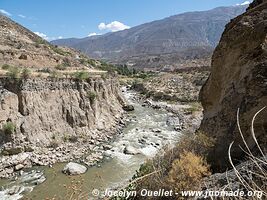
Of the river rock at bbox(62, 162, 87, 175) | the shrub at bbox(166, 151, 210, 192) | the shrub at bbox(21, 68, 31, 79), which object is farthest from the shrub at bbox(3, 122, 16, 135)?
the shrub at bbox(166, 151, 210, 192)

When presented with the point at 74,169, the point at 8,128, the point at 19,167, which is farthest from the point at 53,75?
the point at 74,169

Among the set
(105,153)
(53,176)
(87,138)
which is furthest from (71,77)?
(53,176)

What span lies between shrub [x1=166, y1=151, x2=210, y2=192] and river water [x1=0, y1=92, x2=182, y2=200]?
2.25 m

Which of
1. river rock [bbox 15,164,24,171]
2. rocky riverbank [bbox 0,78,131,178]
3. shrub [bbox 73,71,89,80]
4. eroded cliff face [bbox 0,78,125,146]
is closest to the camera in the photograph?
river rock [bbox 15,164,24,171]

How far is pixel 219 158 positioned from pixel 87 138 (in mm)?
16774

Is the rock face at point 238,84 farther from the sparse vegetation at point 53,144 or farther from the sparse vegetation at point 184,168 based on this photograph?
the sparse vegetation at point 53,144

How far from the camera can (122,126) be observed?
29609 millimetres

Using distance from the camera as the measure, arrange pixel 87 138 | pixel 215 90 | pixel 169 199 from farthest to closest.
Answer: pixel 87 138 → pixel 215 90 → pixel 169 199

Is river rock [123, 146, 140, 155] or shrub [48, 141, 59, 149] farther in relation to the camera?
shrub [48, 141, 59, 149]

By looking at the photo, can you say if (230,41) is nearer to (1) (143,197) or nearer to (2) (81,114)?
(1) (143,197)

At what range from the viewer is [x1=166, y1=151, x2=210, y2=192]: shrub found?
8.65 m

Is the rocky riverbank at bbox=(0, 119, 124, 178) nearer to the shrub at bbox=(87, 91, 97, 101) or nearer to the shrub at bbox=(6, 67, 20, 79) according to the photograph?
the shrub at bbox=(6, 67, 20, 79)

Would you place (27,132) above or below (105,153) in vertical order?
above

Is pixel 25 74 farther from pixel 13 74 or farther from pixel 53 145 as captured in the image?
pixel 53 145
